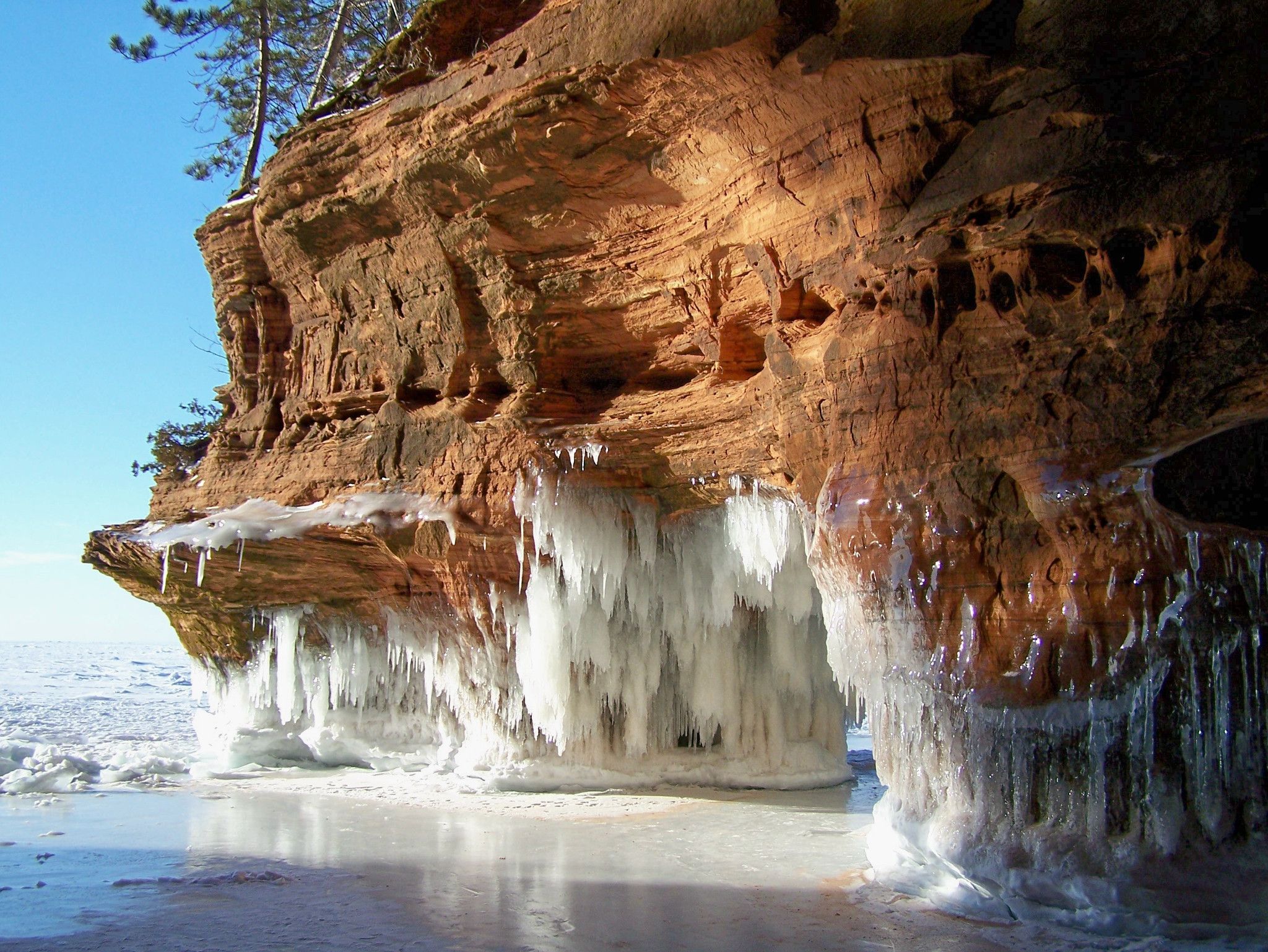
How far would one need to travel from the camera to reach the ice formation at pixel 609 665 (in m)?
9.12

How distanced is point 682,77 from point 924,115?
5.62 feet

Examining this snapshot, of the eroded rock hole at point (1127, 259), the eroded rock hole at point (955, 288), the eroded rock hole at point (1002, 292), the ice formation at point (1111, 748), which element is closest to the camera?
the ice formation at point (1111, 748)

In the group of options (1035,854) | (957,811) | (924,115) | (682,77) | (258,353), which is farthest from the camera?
(258,353)

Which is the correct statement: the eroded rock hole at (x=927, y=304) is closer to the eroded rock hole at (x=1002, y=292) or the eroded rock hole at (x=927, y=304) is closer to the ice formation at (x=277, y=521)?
the eroded rock hole at (x=1002, y=292)

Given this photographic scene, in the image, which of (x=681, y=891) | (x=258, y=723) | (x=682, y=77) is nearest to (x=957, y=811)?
(x=681, y=891)

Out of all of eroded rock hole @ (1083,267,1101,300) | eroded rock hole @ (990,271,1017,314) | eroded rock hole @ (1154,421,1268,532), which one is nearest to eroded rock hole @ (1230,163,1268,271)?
eroded rock hole @ (1083,267,1101,300)

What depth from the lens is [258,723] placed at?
477 inches

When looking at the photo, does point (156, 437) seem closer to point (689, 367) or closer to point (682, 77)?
point (689, 367)

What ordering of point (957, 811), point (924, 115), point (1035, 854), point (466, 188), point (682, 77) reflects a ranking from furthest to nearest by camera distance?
point (466, 188), point (682, 77), point (924, 115), point (957, 811), point (1035, 854)

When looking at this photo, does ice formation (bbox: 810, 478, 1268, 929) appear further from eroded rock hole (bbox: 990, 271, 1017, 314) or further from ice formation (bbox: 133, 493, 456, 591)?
ice formation (bbox: 133, 493, 456, 591)

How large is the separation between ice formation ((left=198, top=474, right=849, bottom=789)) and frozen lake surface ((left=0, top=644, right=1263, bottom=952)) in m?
0.48

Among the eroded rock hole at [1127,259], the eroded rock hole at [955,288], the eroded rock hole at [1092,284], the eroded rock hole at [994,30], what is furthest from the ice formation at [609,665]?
the eroded rock hole at [994,30]

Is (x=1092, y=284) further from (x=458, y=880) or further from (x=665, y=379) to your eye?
(x=458, y=880)

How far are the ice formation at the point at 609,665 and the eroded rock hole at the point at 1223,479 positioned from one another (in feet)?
9.58
